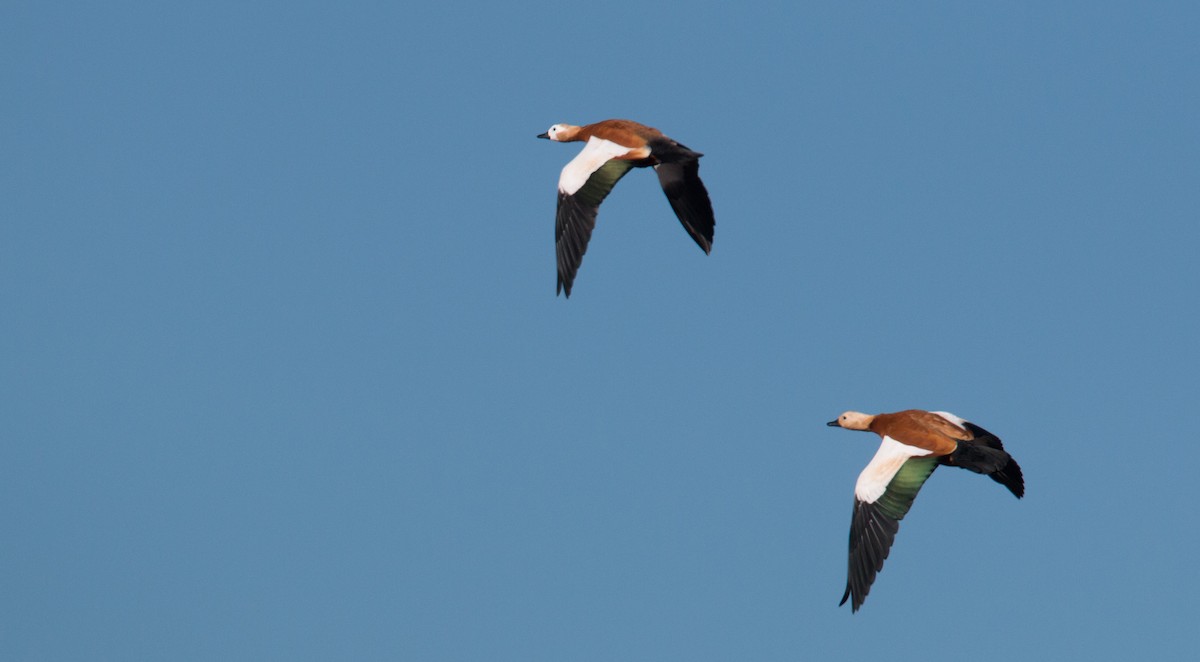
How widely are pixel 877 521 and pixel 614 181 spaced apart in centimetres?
569

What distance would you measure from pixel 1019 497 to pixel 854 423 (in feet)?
10.7

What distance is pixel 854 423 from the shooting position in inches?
1094

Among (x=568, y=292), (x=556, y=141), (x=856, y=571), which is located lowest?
(x=856, y=571)

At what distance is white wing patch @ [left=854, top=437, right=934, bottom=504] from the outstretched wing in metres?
0.02

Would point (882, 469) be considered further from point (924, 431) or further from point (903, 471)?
point (924, 431)

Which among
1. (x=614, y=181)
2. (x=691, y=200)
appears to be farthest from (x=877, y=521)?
(x=614, y=181)

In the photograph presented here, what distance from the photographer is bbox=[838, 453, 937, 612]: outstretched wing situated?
24.4 metres

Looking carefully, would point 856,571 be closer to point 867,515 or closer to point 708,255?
point 867,515

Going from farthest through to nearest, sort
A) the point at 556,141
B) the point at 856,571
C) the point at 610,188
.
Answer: the point at 556,141 → the point at 610,188 → the point at 856,571

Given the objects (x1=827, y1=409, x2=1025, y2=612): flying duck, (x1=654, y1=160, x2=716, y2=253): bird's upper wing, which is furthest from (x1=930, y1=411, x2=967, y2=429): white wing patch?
(x1=654, y1=160, x2=716, y2=253): bird's upper wing

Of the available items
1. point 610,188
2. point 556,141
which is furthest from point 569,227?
point 556,141

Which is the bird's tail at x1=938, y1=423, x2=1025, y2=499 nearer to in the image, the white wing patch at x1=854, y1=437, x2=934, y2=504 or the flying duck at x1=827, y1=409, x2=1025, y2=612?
the flying duck at x1=827, y1=409, x2=1025, y2=612

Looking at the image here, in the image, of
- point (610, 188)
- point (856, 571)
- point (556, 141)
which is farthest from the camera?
point (556, 141)

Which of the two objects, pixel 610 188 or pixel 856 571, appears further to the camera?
pixel 610 188
